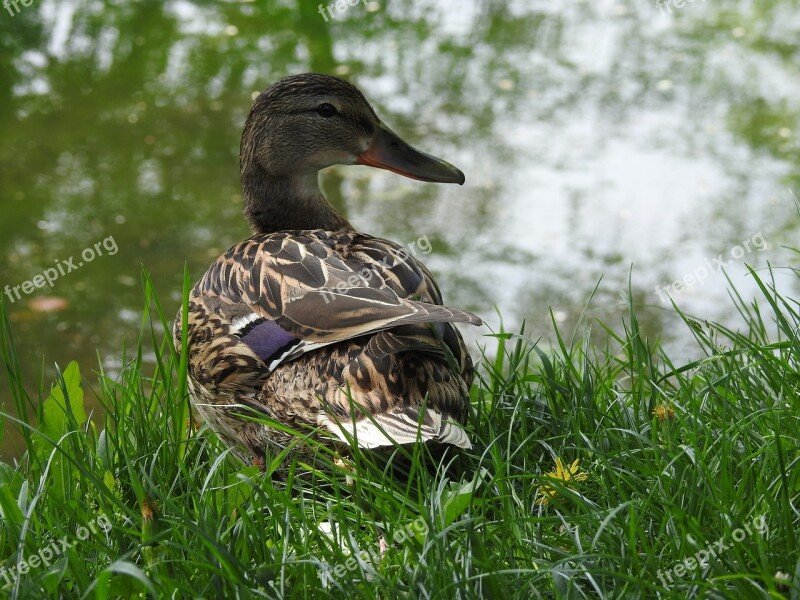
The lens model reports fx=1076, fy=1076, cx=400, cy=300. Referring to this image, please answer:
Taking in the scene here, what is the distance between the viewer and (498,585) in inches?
94.4

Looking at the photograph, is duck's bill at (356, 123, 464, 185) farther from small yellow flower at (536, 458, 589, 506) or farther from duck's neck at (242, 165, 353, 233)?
small yellow flower at (536, 458, 589, 506)

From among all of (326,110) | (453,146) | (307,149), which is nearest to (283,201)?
(307,149)

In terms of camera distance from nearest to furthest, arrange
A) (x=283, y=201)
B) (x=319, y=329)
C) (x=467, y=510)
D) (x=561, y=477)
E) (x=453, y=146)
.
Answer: (x=467, y=510)
(x=561, y=477)
(x=319, y=329)
(x=283, y=201)
(x=453, y=146)

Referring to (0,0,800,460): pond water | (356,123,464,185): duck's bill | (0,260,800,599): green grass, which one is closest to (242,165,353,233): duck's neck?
(356,123,464,185): duck's bill

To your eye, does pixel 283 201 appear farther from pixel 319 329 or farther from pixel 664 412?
pixel 664 412

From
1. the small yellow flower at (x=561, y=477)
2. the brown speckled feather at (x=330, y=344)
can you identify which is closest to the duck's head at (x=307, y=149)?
the brown speckled feather at (x=330, y=344)

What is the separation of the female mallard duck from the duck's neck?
60 millimetres

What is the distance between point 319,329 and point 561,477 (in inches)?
31.3

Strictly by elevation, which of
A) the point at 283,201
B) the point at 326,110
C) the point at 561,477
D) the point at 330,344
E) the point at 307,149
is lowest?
the point at 561,477

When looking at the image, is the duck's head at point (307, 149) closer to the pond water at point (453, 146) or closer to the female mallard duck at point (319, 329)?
the female mallard duck at point (319, 329)

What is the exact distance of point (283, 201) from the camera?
4125 millimetres

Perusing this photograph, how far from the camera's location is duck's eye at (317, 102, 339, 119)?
3.99 meters

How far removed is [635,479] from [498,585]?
577mm

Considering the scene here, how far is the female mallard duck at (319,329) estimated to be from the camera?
9.82 ft
